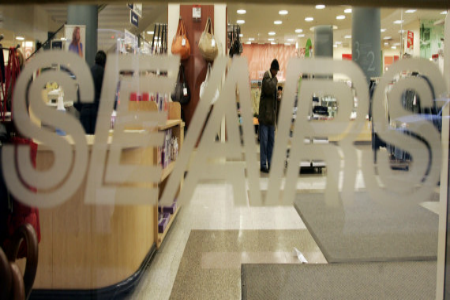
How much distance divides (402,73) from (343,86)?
22 cm

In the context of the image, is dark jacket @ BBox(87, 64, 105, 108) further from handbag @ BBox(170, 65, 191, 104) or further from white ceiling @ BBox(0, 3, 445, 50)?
handbag @ BBox(170, 65, 191, 104)

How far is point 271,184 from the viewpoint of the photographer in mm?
1304

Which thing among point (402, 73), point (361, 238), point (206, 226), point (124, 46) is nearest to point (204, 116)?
point (124, 46)

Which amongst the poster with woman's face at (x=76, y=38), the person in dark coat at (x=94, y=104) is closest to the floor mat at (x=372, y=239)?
the person in dark coat at (x=94, y=104)

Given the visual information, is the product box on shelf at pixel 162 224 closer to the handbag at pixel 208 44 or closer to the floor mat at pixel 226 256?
the floor mat at pixel 226 256

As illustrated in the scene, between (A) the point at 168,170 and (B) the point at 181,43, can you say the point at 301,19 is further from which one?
(A) the point at 168,170

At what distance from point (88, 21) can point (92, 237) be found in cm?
89

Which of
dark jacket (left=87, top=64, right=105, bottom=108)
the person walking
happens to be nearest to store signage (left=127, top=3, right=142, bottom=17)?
dark jacket (left=87, top=64, right=105, bottom=108)

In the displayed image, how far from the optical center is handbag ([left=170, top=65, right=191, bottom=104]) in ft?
4.44

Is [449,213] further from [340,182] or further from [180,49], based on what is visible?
[180,49]

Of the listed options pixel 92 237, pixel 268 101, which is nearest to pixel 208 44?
pixel 268 101

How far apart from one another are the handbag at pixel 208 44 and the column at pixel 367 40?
526 millimetres

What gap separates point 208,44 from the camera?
1521mm

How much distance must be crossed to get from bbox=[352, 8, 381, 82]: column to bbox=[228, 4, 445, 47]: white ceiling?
3cm
